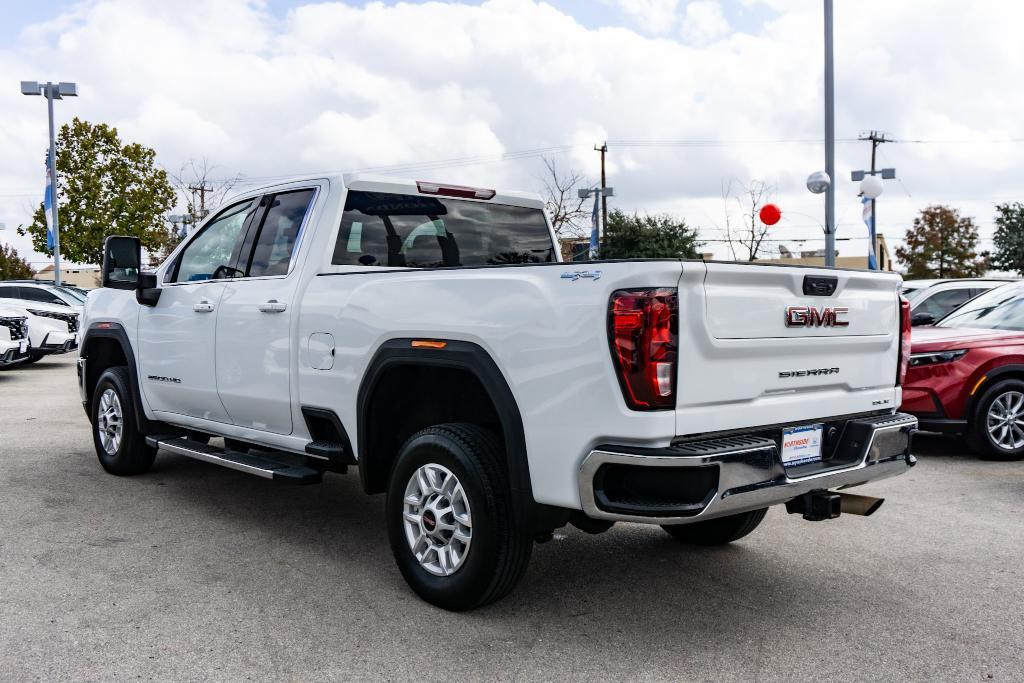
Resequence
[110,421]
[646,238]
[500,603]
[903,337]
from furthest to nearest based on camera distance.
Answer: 1. [646,238]
2. [110,421]
3. [903,337]
4. [500,603]

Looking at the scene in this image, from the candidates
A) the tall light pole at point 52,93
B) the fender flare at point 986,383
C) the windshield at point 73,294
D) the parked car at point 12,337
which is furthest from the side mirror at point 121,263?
the tall light pole at point 52,93

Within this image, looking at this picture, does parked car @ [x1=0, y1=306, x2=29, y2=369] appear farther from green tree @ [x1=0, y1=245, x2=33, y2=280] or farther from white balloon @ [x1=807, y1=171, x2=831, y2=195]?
green tree @ [x1=0, y1=245, x2=33, y2=280]

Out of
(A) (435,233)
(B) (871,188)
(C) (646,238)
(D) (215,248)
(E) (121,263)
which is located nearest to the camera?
(A) (435,233)

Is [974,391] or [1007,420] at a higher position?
[974,391]

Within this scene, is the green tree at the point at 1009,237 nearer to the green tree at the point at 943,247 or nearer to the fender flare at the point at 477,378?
the green tree at the point at 943,247

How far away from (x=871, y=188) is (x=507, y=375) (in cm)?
1709

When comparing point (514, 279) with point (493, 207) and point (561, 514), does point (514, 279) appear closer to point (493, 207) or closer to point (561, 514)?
point (561, 514)

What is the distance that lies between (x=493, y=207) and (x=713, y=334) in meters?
2.77

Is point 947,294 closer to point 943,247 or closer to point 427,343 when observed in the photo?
point 427,343

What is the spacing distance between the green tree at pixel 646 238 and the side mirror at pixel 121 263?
30016 millimetres

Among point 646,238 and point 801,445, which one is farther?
point 646,238

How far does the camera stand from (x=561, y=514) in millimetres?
3908

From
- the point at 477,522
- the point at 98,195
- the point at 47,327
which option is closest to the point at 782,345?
the point at 477,522

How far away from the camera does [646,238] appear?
38.1 meters
